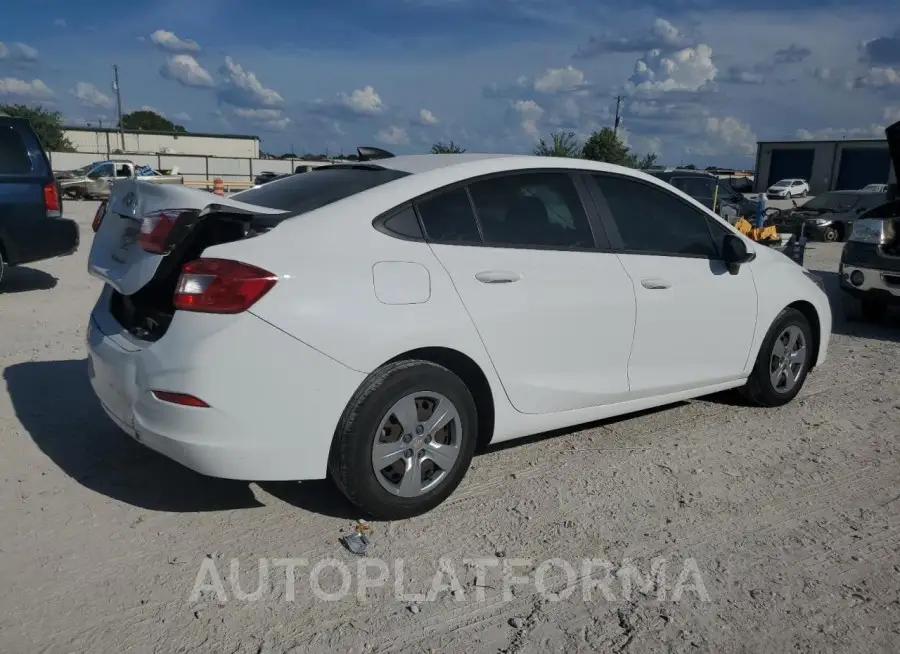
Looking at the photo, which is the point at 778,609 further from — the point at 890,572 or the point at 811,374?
the point at 811,374

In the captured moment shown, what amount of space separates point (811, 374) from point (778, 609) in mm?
3755

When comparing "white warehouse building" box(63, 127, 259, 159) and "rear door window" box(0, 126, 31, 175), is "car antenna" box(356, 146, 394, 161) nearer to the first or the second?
"rear door window" box(0, 126, 31, 175)

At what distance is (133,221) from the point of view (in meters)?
3.57

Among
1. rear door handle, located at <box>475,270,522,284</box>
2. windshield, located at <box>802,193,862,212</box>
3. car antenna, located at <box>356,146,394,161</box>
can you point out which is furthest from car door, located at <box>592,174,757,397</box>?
windshield, located at <box>802,193,862,212</box>

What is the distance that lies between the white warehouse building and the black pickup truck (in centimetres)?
6313

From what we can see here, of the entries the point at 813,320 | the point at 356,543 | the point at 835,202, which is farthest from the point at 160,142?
the point at 356,543

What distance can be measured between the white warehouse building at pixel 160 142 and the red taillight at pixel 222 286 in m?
65.9

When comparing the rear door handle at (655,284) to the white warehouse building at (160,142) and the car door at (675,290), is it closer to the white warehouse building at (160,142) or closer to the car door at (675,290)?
the car door at (675,290)

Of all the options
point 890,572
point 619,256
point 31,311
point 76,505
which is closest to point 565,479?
point 619,256

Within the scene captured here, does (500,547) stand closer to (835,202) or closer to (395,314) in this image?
(395,314)

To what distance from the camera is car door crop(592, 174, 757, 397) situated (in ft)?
13.8

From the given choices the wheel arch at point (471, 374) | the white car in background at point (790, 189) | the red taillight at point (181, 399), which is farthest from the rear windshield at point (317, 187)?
the white car in background at point (790, 189)

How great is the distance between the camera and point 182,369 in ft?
9.79

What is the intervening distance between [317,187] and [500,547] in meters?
1.92
